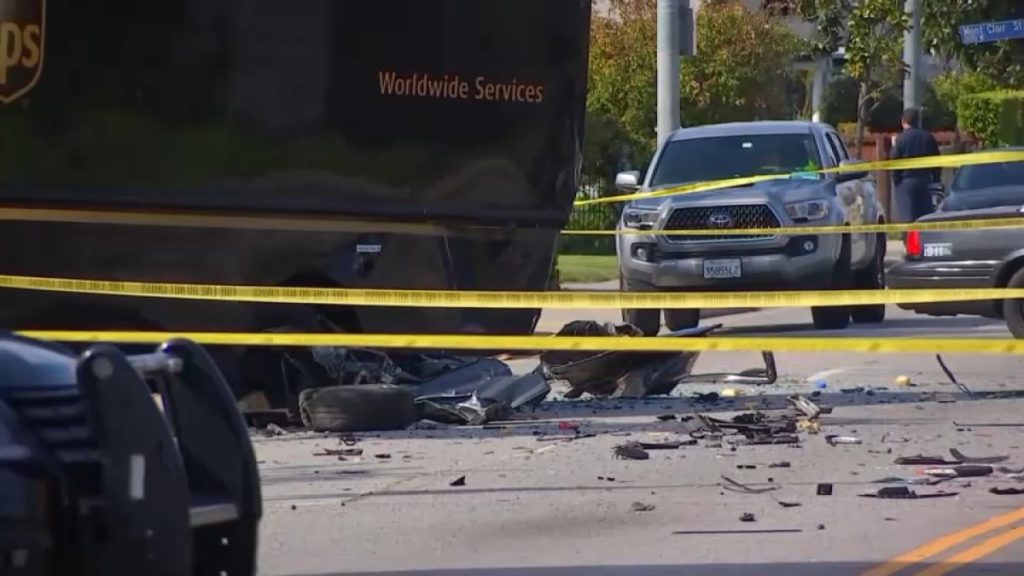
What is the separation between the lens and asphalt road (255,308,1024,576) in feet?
26.6

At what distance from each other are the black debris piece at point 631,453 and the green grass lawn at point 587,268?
46.0 ft

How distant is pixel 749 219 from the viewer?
58.6 ft

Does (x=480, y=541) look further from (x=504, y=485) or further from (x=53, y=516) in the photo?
(x=53, y=516)

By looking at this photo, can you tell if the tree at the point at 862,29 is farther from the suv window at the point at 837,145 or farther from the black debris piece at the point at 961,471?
the black debris piece at the point at 961,471

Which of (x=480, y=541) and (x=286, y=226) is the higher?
(x=286, y=226)

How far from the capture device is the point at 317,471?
1052cm

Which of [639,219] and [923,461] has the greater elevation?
[639,219]

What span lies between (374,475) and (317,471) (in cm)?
33

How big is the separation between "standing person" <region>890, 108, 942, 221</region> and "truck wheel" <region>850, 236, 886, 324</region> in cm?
385

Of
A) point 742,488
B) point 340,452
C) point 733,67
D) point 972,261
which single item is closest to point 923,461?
point 742,488

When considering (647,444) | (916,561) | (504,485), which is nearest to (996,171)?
(647,444)

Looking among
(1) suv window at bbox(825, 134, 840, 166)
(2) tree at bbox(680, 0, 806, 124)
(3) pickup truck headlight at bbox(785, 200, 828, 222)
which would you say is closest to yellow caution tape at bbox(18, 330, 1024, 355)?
(3) pickup truck headlight at bbox(785, 200, 828, 222)

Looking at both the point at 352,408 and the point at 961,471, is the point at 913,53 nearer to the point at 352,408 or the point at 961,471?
the point at 352,408

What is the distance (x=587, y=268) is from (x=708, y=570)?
64.5 ft
